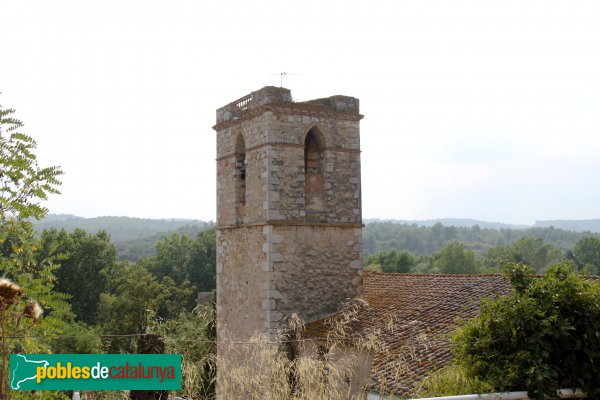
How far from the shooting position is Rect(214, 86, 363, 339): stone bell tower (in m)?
12.6

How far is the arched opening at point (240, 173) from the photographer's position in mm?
14000

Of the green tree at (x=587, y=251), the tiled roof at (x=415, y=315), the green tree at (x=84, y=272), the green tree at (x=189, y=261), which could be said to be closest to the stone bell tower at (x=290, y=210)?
the tiled roof at (x=415, y=315)

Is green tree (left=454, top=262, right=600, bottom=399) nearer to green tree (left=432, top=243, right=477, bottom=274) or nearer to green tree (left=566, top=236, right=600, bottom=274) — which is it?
green tree (left=432, top=243, right=477, bottom=274)

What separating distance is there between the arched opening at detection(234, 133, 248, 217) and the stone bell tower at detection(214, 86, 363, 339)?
0.02 metres

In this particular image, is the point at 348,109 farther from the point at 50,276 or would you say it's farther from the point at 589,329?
the point at 50,276

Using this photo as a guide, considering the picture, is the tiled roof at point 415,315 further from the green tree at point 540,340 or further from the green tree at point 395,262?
the green tree at point 395,262

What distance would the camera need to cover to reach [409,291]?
508 inches

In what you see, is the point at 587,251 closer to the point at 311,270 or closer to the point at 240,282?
the point at 311,270

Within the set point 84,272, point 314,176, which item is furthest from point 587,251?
point 314,176

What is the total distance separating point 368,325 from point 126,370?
7.30 m

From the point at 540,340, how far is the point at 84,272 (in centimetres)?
3149

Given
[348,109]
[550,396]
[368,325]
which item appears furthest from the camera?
[348,109]

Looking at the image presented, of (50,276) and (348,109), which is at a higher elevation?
(348,109)

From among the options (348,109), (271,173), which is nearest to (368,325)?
(271,173)
